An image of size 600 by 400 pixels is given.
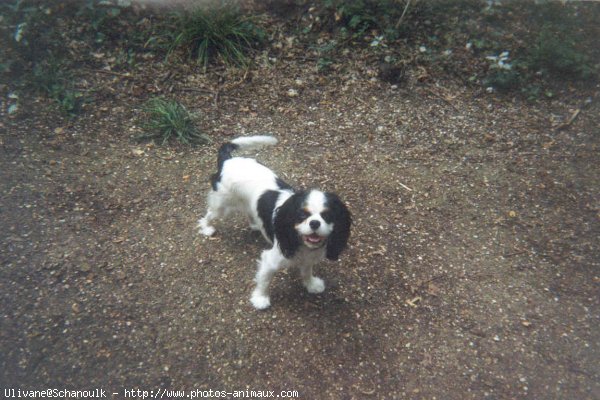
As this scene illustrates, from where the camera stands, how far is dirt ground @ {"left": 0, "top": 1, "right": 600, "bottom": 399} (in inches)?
107

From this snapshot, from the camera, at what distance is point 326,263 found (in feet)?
11.3

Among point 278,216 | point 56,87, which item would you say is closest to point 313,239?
point 278,216

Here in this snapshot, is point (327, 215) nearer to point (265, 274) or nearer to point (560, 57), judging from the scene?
point (265, 274)

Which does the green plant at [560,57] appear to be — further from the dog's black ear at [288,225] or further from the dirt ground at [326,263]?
the dog's black ear at [288,225]

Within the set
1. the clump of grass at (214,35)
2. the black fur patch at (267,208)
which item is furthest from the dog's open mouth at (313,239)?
the clump of grass at (214,35)

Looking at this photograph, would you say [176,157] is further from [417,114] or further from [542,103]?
[542,103]

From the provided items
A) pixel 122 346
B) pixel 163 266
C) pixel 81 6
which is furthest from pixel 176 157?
pixel 81 6

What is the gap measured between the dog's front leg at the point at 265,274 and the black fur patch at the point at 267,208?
6.5 inches

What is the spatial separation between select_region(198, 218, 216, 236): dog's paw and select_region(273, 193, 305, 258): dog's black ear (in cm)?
109

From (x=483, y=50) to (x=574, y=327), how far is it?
3897mm

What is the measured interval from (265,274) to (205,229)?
965mm

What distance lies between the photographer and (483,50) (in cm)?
545

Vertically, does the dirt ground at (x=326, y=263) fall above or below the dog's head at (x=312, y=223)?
below

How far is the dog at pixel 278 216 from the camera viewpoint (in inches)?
100.0
